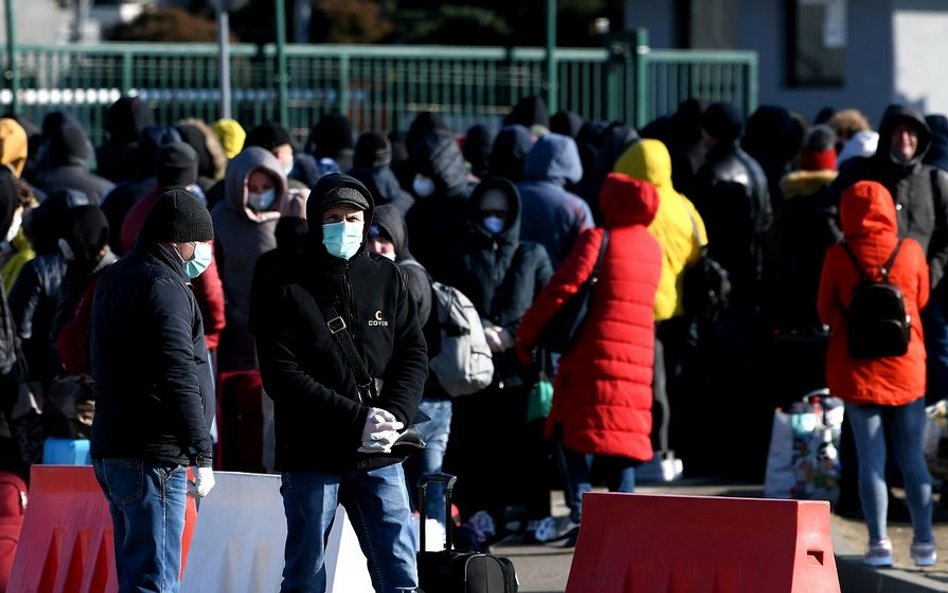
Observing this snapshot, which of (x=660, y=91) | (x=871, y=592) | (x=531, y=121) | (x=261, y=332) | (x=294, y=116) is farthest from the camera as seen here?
(x=660, y=91)

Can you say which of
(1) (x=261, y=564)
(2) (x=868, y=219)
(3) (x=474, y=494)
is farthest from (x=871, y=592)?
(1) (x=261, y=564)

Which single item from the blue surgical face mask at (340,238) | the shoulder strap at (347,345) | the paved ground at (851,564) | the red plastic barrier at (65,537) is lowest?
the paved ground at (851,564)

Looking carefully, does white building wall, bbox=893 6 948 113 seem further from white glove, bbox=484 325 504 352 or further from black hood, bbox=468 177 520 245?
white glove, bbox=484 325 504 352

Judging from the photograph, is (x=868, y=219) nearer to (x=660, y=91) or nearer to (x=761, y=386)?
(x=761, y=386)

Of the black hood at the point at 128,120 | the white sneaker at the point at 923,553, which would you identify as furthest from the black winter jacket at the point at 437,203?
the white sneaker at the point at 923,553

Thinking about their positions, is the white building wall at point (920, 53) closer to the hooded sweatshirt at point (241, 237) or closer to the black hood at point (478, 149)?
the black hood at point (478, 149)

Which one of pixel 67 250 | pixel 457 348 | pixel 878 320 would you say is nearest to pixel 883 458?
pixel 878 320

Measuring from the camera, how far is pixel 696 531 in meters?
7.03

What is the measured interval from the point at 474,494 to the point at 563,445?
2.33 ft

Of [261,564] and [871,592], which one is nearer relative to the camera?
[261,564]

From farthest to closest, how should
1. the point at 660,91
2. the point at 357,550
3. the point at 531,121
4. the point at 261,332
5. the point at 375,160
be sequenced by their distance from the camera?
1. the point at 660,91
2. the point at 531,121
3. the point at 375,160
4. the point at 357,550
5. the point at 261,332

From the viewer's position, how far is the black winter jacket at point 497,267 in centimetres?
977

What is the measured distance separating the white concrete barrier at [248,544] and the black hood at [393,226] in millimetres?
1667

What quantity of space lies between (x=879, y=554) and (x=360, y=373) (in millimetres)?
3197
